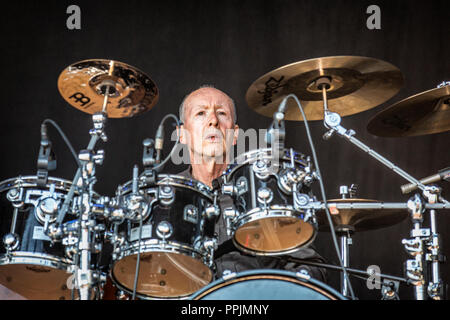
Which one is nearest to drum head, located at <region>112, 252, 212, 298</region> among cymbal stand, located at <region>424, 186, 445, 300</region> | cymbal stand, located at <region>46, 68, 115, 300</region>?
cymbal stand, located at <region>46, 68, 115, 300</region>

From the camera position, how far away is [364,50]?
11.8 ft

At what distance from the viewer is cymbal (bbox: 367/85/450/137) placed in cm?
248

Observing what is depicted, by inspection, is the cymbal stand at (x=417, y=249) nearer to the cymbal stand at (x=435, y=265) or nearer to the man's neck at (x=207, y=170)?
the cymbal stand at (x=435, y=265)

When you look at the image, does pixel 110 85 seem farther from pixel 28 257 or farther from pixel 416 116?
pixel 416 116

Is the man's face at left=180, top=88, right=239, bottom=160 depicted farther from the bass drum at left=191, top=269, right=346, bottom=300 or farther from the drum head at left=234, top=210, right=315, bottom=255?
the bass drum at left=191, top=269, right=346, bottom=300

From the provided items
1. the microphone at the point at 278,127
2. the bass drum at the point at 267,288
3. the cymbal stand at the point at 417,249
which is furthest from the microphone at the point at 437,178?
the bass drum at the point at 267,288

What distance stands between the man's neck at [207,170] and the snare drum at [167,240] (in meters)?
1.00

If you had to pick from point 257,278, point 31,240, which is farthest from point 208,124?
point 257,278

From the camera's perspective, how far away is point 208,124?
331cm

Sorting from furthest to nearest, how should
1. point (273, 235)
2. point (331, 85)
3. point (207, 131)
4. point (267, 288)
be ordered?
point (207, 131), point (331, 85), point (273, 235), point (267, 288)

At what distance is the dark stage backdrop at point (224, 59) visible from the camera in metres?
3.45

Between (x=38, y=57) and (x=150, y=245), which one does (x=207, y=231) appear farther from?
(x=38, y=57)

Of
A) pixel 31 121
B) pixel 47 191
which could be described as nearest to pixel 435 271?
pixel 47 191

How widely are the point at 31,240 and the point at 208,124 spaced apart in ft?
4.96
